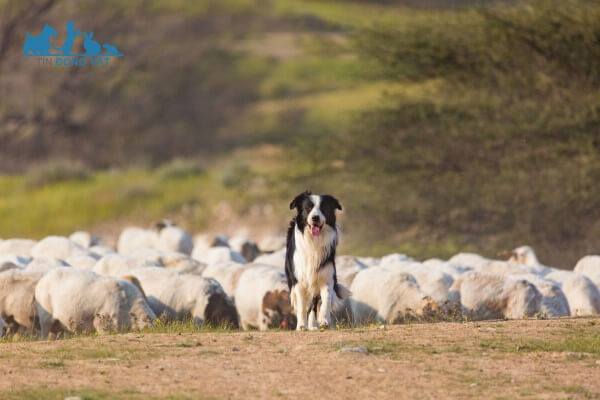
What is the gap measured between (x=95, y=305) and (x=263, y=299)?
2.13 meters

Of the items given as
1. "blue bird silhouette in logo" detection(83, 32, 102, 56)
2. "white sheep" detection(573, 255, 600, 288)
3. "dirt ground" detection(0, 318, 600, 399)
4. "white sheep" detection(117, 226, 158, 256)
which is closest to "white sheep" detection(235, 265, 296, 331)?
"dirt ground" detection(0, 318, 600, 399)

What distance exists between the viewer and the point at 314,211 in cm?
1086

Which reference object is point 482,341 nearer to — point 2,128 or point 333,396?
point 333,396

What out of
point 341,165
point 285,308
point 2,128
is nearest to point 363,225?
point 341,165

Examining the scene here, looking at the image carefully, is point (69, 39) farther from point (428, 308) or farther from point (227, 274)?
point (428, 308)

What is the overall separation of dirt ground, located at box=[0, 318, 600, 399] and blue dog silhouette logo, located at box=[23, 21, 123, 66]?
3377 cm

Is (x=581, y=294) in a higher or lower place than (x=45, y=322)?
higher

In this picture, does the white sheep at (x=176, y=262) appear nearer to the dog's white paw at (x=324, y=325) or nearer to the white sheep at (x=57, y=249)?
the white sheep at (x=57, y=249)

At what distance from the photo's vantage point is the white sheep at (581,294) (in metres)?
14.0

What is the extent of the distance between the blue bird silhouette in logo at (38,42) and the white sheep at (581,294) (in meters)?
33.0

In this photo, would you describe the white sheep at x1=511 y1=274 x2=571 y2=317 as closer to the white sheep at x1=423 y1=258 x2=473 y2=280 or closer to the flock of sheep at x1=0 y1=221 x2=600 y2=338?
the flock of sheep at x1=0 y1=221 x2=600 y2=338

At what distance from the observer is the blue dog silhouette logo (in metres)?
44.3

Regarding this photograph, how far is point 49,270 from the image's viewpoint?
13.0m

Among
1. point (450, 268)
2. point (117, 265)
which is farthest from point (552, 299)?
point (117, 265)
